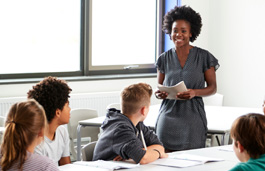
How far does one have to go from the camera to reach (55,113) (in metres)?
2.64

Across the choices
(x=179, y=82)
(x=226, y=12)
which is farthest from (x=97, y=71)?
(x=179, y=82)

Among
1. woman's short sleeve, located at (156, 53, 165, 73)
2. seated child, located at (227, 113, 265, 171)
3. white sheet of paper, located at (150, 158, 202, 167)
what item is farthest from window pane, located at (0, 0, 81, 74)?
seated child, located at (227, 113, 265, 171)

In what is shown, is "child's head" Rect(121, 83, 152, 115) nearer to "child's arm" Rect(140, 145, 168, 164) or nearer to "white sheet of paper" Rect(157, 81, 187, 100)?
"child's arm" Rect(140, 145, 168, 164)

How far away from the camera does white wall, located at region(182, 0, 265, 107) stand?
623 centimetres

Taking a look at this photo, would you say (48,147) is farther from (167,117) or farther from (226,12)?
(226,12)

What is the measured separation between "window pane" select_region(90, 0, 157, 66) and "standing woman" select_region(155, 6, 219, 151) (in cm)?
279

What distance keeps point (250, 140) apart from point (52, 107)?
1207 millimetres

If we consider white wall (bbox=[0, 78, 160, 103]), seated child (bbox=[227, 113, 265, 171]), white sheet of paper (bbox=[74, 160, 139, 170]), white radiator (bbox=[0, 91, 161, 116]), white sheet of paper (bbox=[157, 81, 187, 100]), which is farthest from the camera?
Result: white radiator (bbox=[0, 91, 161, 116])

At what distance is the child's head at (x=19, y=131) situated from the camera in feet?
6.28

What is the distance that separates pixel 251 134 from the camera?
6.23 feet

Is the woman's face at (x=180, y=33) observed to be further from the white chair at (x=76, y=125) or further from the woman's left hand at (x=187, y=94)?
the white chair at (x=76, y=125)

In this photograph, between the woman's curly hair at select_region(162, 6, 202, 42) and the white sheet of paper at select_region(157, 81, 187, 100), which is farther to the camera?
the woman's curly hair at select_region(162, 6, 202, 42)

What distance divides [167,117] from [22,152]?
1714 mm

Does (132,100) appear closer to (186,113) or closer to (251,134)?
(186,113)
